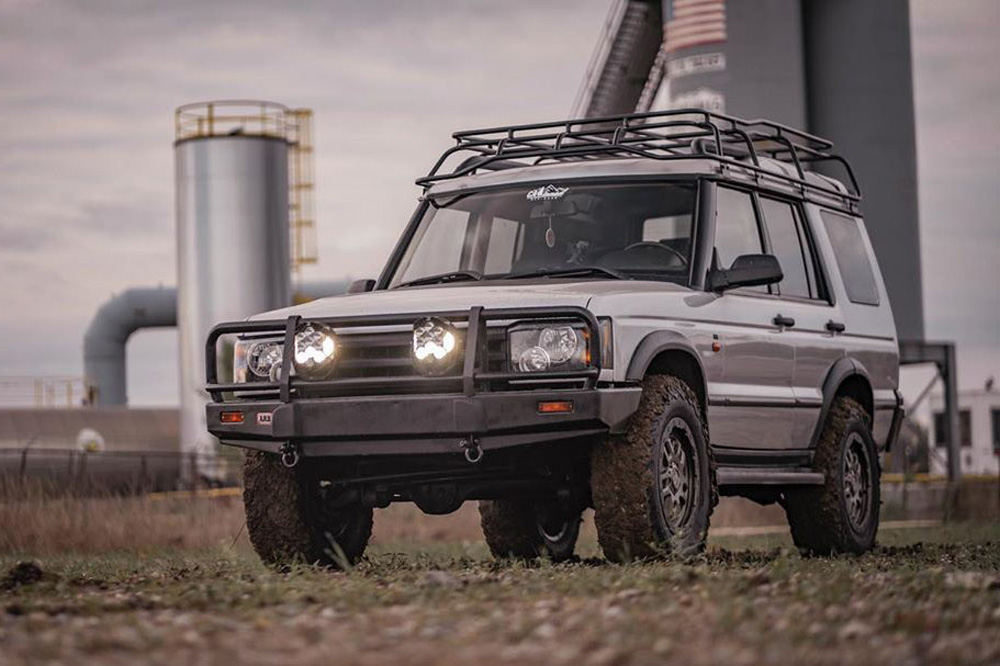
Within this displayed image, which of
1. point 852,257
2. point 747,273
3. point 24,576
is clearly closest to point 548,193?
point 747,273

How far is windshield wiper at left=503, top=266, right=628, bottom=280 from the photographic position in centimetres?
952

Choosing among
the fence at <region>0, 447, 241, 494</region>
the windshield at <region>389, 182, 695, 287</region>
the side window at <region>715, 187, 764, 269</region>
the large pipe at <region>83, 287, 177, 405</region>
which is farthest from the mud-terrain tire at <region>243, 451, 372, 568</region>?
the large pipe at <region>83, 287, 177, 405</region>

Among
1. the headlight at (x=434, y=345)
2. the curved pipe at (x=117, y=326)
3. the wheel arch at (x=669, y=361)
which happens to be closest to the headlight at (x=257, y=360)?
the headlight at (x=434, y=345)

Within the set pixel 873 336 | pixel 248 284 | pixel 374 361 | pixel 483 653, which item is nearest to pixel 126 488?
pixel 873 336

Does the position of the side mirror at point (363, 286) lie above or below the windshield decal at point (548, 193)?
below

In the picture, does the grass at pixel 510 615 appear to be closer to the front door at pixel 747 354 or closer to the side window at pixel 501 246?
the front door at pixel 747 354

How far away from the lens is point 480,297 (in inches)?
346

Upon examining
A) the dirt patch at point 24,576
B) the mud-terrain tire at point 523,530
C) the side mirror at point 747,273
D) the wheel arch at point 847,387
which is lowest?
the mud-terrain tire at point 523,530

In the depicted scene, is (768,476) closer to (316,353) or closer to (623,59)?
(316,353)

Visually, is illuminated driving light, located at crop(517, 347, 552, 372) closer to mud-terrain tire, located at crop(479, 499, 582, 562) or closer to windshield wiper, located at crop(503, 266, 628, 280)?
windshield wiper, located at crop(503, 266, 628, 280)

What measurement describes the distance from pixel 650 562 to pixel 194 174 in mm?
38699

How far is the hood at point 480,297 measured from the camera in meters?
8.59

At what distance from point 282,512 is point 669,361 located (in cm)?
221

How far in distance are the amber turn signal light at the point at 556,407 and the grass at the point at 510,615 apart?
72 cm
